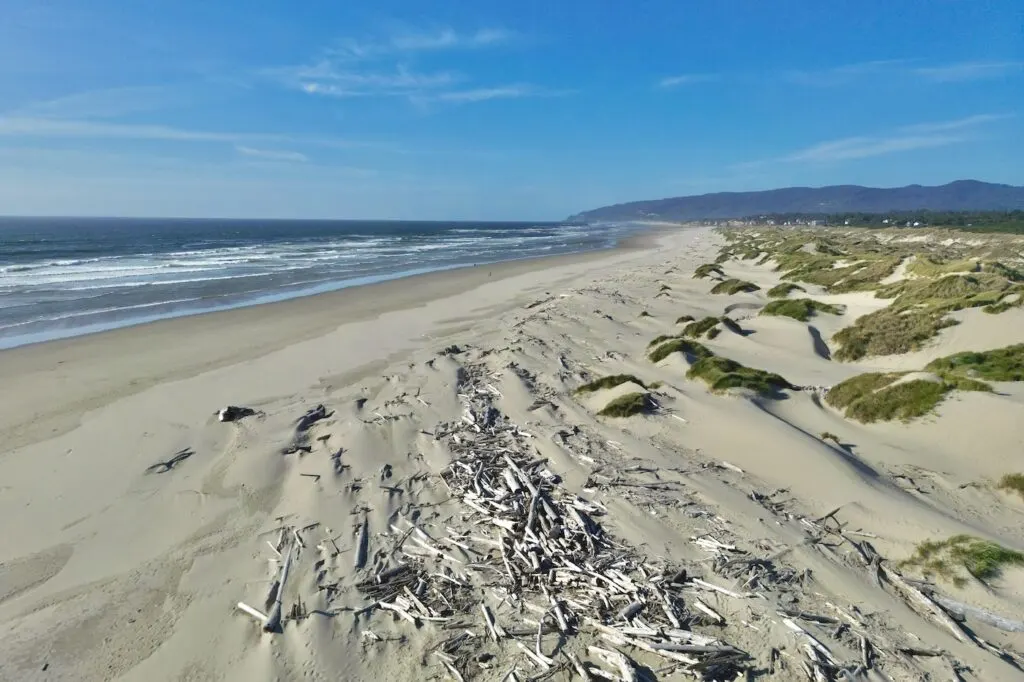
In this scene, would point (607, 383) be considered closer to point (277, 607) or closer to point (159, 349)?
point (277, 607)

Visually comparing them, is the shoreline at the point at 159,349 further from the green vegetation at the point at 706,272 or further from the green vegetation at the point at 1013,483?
the green vegetation at the point at 706,272

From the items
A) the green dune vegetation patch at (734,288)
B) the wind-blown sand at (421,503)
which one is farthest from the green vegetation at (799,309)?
the green dune vegetation patch at (734,288)

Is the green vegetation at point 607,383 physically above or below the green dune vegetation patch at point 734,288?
above

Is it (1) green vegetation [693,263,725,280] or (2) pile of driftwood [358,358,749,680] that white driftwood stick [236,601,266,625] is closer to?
(2) pile of driftwood [358,358,749,680]

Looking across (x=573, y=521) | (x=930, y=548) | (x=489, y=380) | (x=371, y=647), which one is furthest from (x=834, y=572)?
(x=489, y=380)

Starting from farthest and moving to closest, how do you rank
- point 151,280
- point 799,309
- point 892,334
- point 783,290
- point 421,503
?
point 151,280
point 783,290
point 799,309
point 892,334
point 421,503

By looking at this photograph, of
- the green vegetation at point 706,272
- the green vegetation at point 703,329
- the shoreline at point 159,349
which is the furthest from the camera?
the green vegetation at point 706,272

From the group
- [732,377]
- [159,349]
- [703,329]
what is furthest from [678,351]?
[159,349]
